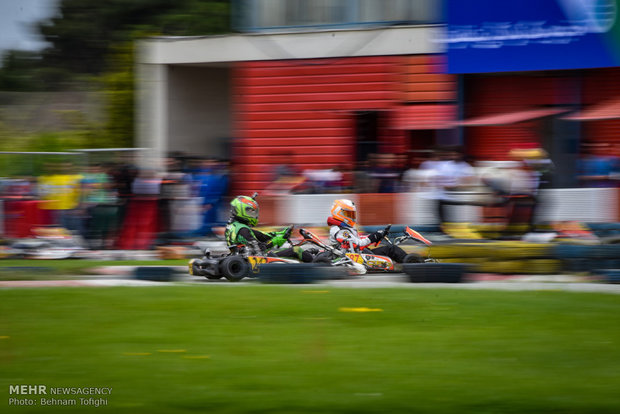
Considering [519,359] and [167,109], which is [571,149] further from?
[519,359]

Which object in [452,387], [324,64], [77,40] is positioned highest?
[77,40]

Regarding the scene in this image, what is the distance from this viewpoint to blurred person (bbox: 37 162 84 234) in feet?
51.1

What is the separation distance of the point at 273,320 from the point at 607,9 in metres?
11.0

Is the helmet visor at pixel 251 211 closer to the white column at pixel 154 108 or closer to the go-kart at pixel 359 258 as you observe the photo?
the go-kart at pixel 359 258

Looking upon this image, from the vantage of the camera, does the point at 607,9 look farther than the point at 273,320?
Yes

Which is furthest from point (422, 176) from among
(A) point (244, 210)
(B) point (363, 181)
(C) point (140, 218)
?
(C) point (140, 218)

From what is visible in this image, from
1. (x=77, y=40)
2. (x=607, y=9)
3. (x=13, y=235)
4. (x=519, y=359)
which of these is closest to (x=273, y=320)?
(x=519, y=359)

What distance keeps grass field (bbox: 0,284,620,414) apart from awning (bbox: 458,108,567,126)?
7.64 meters

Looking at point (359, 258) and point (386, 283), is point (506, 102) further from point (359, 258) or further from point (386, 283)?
point (386, 283)

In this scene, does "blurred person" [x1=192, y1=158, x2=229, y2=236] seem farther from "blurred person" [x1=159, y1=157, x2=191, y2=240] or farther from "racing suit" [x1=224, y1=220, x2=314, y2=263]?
"racing suit" [x1=224, y1=220, x2=314, y2=263]

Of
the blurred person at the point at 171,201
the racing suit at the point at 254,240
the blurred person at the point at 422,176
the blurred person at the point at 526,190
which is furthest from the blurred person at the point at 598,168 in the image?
the blurred person at the point at 171,201

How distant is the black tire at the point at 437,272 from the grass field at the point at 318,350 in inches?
58.1

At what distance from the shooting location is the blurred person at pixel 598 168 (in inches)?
579

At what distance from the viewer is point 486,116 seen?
60.7 ft
